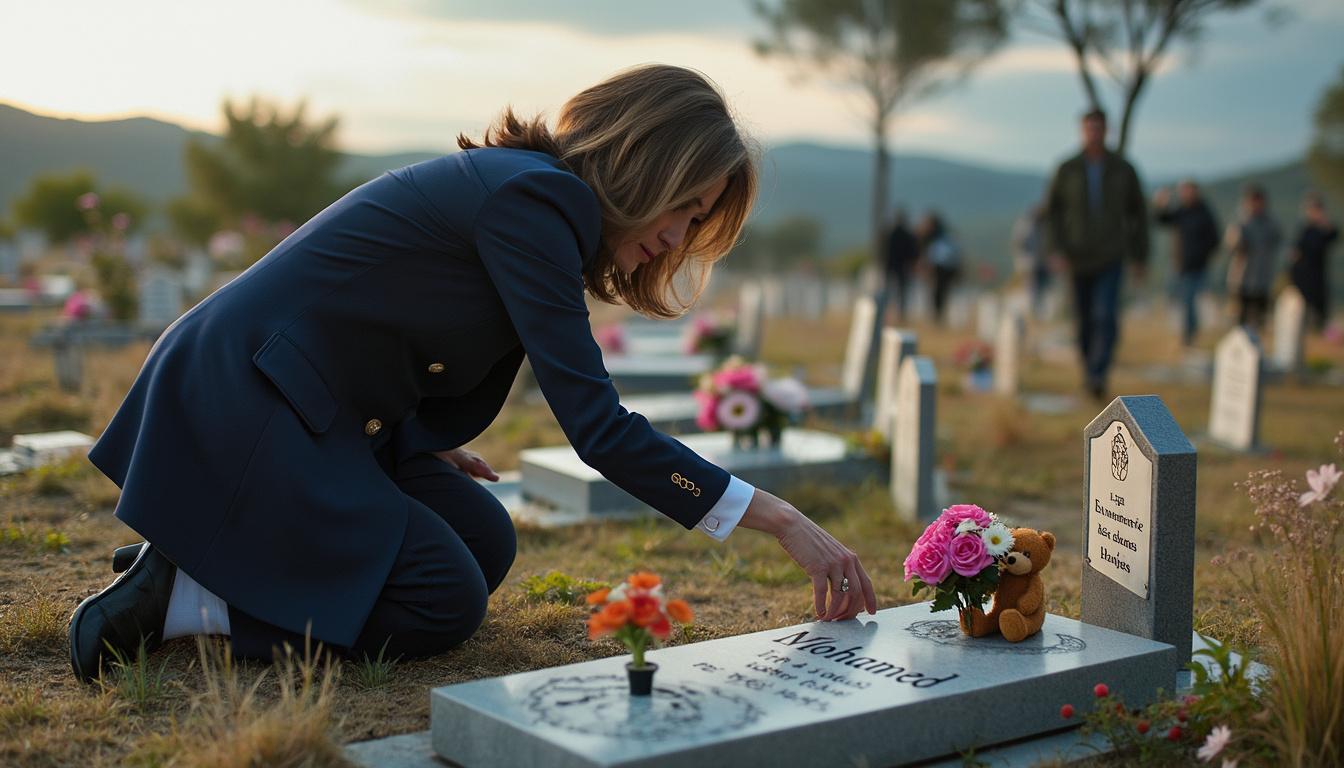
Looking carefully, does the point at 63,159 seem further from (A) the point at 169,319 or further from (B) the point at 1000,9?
(B) the point at 1000,9

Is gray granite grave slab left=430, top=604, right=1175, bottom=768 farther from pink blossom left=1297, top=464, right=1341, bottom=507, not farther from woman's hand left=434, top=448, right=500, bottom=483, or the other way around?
woman's hand left=434, top=448, right=500, bottom=483

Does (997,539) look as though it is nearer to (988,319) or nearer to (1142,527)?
(1142,527)

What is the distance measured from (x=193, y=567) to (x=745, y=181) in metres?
1.59

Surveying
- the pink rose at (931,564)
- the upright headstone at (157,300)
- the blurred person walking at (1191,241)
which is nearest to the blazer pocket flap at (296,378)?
the pink rose at (931,564)

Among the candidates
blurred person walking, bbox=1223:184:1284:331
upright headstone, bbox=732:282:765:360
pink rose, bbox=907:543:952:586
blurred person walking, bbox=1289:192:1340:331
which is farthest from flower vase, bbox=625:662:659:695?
blurred person walking, bbox=1289:192:1340:331

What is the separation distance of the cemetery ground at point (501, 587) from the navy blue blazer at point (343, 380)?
15 cm

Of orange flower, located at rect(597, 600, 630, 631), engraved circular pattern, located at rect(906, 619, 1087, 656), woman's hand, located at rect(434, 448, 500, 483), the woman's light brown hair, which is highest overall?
the woman's light brown hair

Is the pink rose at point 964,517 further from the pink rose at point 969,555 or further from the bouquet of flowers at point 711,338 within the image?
the bouquet of flowers at point 711,338

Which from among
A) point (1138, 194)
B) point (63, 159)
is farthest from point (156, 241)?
point (1138, 194)

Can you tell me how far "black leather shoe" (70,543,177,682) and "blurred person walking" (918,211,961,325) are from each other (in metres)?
18.6

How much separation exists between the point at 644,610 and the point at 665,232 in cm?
96

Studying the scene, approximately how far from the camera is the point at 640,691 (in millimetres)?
2469

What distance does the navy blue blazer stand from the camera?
2.74m

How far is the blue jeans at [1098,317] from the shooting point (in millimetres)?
9453
